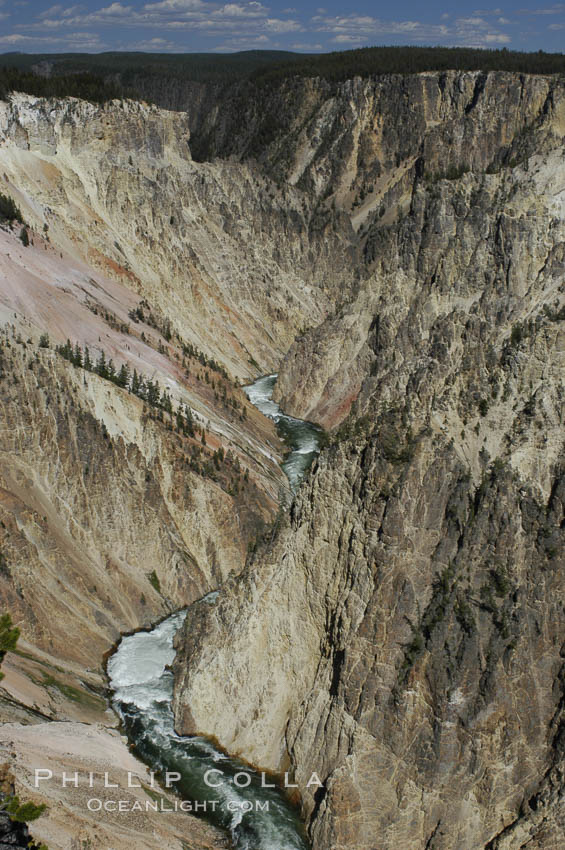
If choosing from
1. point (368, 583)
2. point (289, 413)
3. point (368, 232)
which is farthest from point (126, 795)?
point (368, 232)

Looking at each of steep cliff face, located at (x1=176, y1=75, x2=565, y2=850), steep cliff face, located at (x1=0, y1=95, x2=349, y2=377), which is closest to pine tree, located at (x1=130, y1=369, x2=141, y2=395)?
steep cliff face, located at (x1=0, y1=95, x2=349, y2=377)

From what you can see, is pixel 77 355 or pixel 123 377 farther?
pixel 123 377

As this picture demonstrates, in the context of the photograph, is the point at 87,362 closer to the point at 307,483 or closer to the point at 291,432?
the point at 291,432

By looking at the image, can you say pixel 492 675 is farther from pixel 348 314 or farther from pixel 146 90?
pixel 146 90

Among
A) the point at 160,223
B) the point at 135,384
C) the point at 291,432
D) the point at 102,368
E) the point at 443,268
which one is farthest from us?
the point at 160,223

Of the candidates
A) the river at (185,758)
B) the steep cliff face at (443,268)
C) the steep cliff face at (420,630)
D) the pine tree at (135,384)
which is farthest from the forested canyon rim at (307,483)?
the pine tree at (135,384)

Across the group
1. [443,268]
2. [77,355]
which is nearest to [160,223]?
[443,268]
